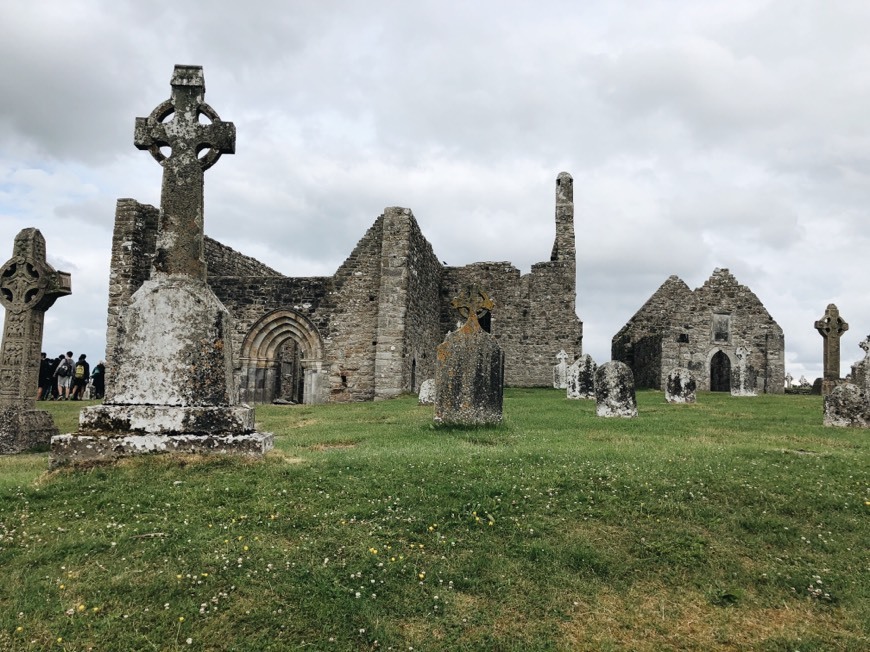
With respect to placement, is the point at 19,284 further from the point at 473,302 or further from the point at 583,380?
the point at 583,380

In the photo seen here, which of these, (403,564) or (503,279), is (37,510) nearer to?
(403,564)

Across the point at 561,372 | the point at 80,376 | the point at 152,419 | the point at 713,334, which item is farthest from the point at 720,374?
the point at 152,419

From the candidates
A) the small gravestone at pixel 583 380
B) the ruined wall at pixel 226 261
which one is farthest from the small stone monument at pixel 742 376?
the ruined wall at pixel 226 261

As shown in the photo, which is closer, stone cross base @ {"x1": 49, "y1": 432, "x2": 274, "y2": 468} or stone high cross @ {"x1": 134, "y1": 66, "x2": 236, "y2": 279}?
stone cross base @ {"x1": 49, "y1": 432, "x2": 274, "y2": 468}

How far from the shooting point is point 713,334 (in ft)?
99.0

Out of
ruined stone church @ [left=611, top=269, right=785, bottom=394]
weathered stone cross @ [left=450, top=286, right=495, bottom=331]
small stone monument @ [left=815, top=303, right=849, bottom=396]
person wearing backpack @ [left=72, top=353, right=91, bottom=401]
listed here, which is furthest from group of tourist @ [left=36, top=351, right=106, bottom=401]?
ruined stone church @ [left=611, top=269, right=785, bottom=394]

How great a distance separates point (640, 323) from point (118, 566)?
30860 millimetres

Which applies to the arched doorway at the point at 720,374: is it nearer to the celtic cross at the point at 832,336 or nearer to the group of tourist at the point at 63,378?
the celtic cross at the point at 832,336

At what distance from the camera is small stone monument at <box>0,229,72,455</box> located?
10836mm

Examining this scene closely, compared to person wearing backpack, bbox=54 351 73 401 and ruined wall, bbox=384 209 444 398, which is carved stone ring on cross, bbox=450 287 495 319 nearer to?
ruined wall, bbox=384 209 444 398

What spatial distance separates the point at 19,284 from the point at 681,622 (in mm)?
11863

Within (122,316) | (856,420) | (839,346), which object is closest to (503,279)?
(839,346)

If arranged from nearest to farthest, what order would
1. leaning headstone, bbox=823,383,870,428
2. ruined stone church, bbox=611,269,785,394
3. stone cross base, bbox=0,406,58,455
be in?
stone cross base, bbox=0,406,58,455 < leaning headstone, bbox=823,383,870,428 < ruined stone church, bbox=611,269,785,394

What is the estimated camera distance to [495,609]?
13.3ft
